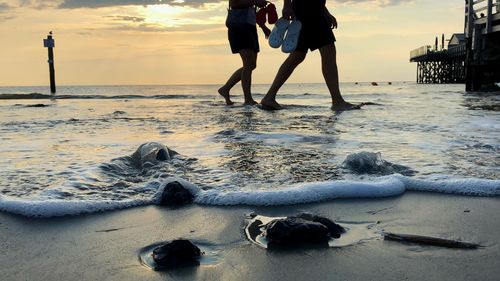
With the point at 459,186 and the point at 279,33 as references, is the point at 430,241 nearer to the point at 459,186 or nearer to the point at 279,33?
the point at 459,186

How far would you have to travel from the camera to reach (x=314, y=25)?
20.1ft

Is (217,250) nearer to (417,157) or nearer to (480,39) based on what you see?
(417,157)

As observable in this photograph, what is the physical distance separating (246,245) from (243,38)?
6.26 metres

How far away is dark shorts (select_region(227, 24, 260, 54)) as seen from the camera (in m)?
7.41

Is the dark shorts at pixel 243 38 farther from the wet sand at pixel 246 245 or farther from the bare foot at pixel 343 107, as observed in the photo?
the wet sand at pixel 246 245

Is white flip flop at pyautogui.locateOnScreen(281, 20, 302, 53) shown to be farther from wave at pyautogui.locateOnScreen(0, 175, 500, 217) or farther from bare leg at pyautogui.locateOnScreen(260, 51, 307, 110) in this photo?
wave at pyautogui.locateOnScreen(0, 175, 500, 217)

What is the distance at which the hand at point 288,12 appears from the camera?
19.7 feet

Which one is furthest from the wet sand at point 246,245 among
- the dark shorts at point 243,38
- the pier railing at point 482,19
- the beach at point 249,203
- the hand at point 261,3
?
the pier railing at point 482,19

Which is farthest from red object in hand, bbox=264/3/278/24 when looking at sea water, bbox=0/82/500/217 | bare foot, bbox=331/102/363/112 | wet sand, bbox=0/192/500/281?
wet sand, bbox=0/192/500/281

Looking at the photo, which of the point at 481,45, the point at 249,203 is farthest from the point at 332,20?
the point at 481,45

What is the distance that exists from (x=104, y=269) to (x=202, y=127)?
11.5 feet

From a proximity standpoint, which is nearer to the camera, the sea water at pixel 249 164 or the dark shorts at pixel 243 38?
the sea water at pixel 249 164

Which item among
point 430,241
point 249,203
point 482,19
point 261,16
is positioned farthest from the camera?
point 482,19

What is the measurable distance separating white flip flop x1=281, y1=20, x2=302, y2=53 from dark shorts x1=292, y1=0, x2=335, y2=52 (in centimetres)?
7
